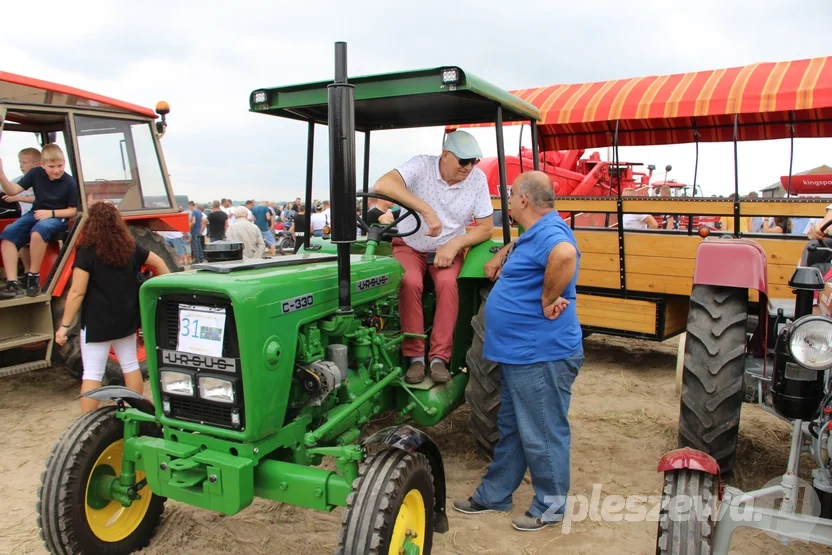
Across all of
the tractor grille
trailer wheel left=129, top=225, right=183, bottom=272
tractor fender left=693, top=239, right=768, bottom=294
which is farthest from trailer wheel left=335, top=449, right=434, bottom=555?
trailer wheel left=129, top=225, right=183, bottom=272

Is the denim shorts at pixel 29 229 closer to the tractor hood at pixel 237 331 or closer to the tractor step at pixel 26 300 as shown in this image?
the tractor step at pixel 26 300

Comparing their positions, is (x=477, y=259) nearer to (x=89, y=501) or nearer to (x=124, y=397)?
(x=124, y=397)

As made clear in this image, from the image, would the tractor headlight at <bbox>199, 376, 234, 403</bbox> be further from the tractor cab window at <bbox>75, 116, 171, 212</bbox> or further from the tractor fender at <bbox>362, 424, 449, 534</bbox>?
the tractor cab window at <bbox>75, 116, 171, 212</bbox>

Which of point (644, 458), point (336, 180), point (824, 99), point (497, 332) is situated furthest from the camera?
point (824, 99)

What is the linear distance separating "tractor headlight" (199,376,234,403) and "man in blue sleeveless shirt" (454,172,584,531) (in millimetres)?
1260

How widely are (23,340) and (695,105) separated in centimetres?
559

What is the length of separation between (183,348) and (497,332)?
1.42 metres

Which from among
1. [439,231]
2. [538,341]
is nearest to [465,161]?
[439,231]

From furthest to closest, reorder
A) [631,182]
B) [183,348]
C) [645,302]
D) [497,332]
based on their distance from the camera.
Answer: [631,182], [645,302], [497,332], [183,348]

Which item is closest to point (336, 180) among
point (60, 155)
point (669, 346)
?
point (60, 155)

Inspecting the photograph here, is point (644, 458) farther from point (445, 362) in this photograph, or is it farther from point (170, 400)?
point (170, 400)

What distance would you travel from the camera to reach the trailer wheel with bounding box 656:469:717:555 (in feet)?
6.72

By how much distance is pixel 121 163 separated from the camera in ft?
18.5

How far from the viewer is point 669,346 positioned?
23.0ft
